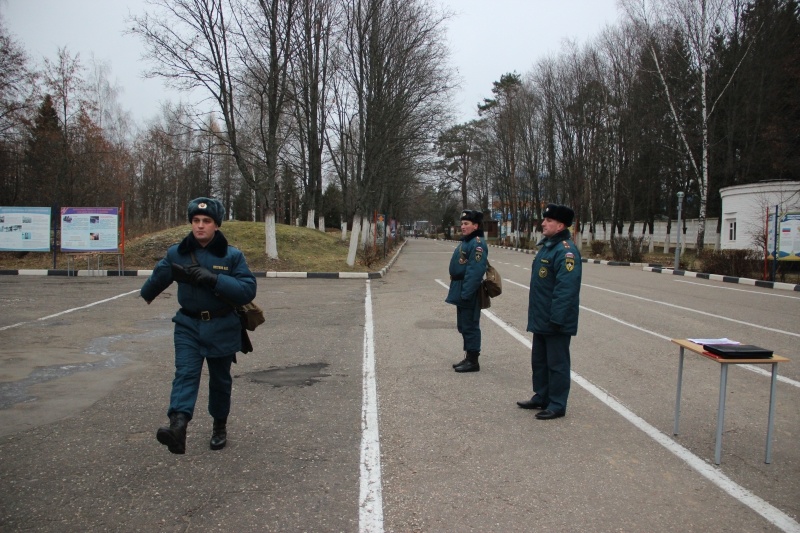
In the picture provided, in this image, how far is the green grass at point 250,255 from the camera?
20062mm

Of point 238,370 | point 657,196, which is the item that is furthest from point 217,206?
point 657,196

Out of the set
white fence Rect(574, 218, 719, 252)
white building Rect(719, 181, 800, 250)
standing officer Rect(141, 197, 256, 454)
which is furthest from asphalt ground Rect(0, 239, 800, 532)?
white fence Rect(574, 218, 719, 252)

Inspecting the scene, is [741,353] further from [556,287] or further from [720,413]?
[556,287]

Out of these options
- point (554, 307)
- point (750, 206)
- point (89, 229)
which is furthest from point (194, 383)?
point (750, 206)

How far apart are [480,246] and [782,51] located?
1410 inches

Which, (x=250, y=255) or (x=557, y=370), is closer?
(x=557, y=370)

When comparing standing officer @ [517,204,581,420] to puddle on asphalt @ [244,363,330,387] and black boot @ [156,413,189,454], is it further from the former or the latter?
black boot @ [156,413,189,454]

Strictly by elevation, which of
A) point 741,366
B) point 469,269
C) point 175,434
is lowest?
point 741,366

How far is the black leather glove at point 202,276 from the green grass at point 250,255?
16.3m

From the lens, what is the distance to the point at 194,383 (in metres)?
3.60

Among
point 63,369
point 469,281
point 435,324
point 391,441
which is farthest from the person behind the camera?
point 435,324

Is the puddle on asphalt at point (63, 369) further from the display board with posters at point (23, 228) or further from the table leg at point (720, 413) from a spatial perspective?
the display board with posters at point (23, 228)

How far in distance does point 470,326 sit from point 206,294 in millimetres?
3293

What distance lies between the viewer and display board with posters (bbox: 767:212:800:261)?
17.7 metres
